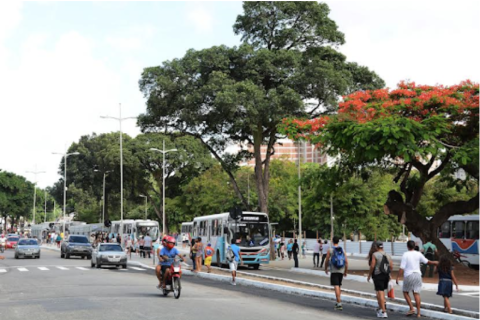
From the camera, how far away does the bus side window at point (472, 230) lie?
39062 millimetres

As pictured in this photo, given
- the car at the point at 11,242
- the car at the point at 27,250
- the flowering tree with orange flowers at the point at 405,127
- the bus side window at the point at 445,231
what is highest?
the flowering tree with orange flowers at the point at 405,127

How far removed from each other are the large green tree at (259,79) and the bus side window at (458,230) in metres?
9.76

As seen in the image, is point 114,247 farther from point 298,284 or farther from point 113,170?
point 113,170

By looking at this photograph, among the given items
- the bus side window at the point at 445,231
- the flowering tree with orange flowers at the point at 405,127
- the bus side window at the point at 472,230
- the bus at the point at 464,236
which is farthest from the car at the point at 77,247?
the bus side window at the point at 472,230

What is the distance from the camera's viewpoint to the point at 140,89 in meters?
40.9

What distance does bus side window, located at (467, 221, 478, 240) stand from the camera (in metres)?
39.1

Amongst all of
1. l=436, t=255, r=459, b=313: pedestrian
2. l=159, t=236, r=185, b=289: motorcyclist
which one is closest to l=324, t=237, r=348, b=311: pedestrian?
l=436, t=255, r=459, b=313: pedestrian

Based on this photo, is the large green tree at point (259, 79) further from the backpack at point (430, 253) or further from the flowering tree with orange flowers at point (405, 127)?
the backpack at point (430, 253)

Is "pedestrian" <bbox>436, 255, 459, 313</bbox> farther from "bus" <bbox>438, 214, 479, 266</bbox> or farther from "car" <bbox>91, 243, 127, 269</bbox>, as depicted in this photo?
"bus" <bbox>438, 214, 479, 266</bbox>

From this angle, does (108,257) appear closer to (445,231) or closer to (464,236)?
(464,236)

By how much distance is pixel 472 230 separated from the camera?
39531mm

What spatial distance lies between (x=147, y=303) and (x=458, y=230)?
94.8ft

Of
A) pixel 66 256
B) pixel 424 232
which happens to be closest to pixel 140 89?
A: pixel 66 256

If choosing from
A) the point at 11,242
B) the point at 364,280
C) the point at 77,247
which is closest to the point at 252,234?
the point at 364,280
